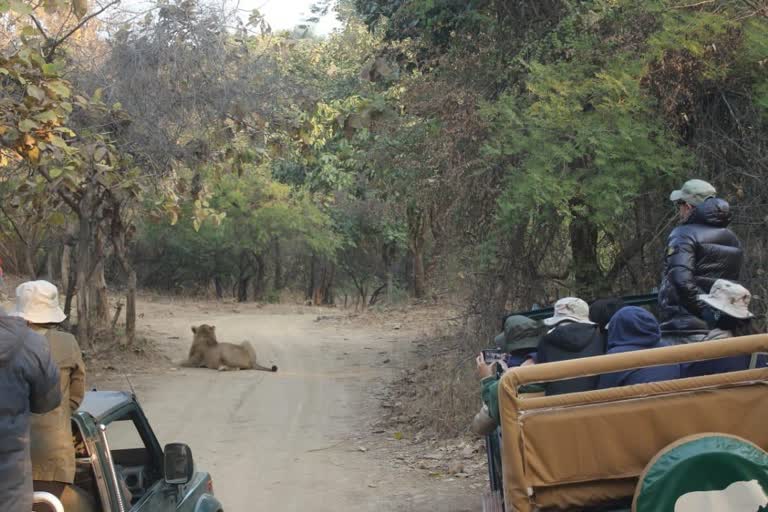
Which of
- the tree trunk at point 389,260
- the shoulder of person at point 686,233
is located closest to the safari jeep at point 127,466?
the shoulder of person at point 686,233

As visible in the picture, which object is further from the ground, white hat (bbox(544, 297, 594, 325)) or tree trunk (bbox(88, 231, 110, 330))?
white hat (bbox(544, 297, 594, 325))

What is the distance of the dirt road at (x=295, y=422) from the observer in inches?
357

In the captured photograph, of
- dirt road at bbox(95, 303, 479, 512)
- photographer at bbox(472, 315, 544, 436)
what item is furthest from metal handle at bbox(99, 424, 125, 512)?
dirt road at bbox(95, 303, 479, 512)

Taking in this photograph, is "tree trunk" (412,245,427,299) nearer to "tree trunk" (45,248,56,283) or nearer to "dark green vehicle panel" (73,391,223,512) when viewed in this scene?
"tree trunk" (45,248,56,283)

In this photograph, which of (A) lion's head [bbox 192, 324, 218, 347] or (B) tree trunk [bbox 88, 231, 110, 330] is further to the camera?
(B) tree trunk [bbox 88, 231, 110, 330]

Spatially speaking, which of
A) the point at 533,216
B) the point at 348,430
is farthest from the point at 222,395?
the point at 533,216

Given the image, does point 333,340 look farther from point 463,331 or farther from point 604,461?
point 604,461

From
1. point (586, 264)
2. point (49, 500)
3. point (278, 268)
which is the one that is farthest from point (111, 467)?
point (278, 268)

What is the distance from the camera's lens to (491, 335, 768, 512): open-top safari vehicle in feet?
13.0

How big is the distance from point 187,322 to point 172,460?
2034cm

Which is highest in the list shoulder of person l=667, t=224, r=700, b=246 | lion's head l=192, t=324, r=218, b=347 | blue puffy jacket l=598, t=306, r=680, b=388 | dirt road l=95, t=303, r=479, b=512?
shoulder of person l=667, t=224, r=700, b=246

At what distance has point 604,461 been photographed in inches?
156

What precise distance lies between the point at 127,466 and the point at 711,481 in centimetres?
301

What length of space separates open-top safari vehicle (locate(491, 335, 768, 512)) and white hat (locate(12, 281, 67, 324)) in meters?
2.21
